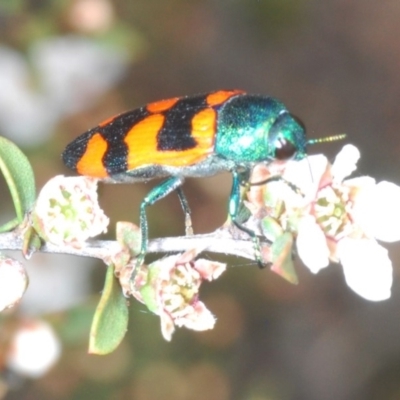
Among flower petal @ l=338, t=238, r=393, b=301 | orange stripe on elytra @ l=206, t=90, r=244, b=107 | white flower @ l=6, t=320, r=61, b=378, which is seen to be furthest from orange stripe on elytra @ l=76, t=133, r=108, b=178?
white flower @ l=6, t=320, r=61, b=378

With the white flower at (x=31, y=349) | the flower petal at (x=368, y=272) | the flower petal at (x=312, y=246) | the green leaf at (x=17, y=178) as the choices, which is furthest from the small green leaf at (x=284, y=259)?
the white flower at (x=31, y=349)

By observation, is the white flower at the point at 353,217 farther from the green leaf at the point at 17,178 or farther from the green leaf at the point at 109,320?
the green leaf at the point at 17,178

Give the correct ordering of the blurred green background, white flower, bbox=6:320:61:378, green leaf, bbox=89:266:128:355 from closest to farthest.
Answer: green leaf, bbox=89:266:128:355, white flower, bbox=6:320:61:378, the blurred green background

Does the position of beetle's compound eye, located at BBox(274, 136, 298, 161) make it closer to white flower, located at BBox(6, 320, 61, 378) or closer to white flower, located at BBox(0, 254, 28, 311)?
white flower, located at BBox(0, 254, 28, 311)

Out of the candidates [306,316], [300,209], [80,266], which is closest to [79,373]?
[80,266]

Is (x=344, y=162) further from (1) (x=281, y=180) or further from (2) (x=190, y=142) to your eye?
(2) (x=190, y=142)

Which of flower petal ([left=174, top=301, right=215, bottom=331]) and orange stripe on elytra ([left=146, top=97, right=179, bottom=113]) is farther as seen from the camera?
orange stripe on elytra ([left=146, top=97, right=179, bottom=113])

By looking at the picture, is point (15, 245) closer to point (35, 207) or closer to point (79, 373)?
point (35, 207)

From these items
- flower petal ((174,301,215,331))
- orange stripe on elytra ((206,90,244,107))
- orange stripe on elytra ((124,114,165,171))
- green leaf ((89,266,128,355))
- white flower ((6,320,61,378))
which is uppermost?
orange stripe on elytra ((206,90,244,107))
